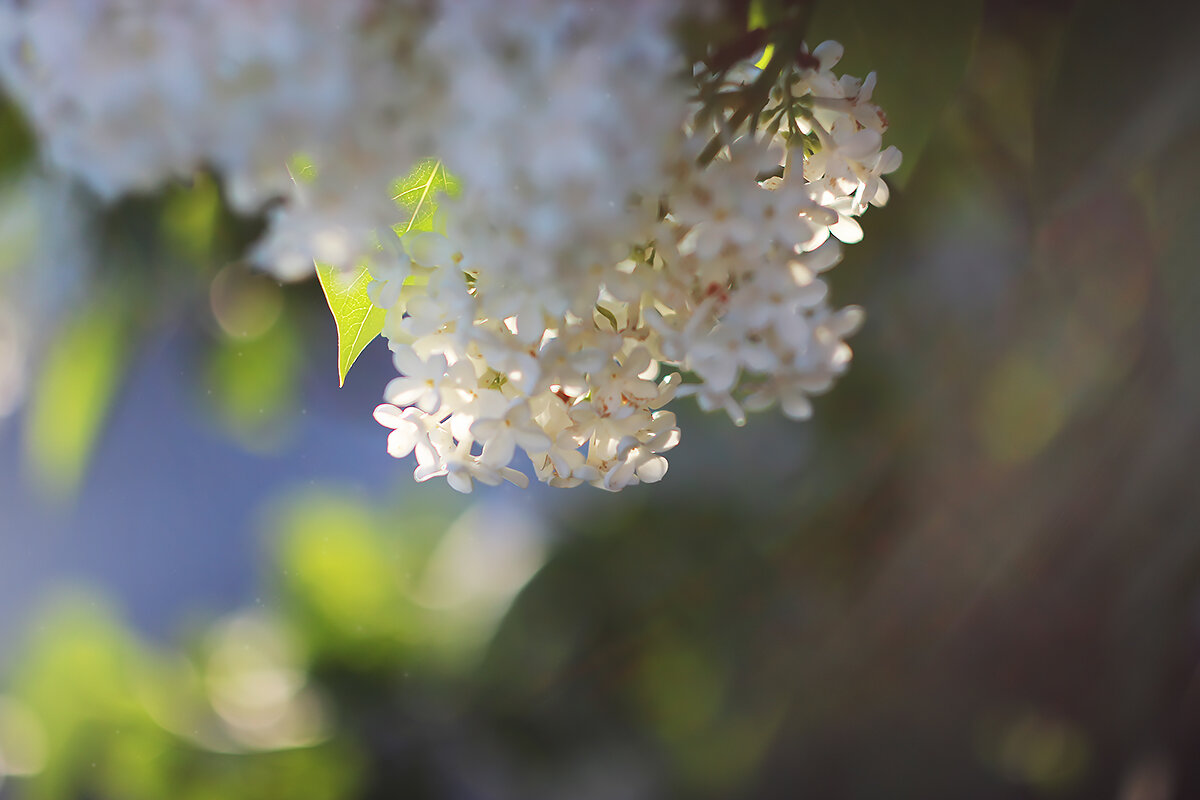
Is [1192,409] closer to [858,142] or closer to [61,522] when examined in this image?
[858,142]

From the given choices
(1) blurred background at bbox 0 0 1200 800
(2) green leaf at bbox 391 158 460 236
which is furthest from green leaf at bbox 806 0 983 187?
(2) green leaf at bbox 391 158 460 236

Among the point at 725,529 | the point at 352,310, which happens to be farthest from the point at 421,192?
the point at 725,529

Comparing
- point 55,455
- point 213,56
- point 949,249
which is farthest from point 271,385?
point 949,249

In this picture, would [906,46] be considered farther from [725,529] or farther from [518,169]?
[725,529]

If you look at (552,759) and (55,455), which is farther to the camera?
(552,759)

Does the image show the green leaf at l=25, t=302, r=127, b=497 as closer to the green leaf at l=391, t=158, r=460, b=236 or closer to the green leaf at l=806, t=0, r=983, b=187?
the green leaf at l=391, t=158, r=460, b=236

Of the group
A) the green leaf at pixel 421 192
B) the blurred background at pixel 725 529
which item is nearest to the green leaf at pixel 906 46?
the blurred background at pixel 725 529

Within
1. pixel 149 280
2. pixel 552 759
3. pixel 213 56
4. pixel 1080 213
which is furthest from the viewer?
pixel 552 759
